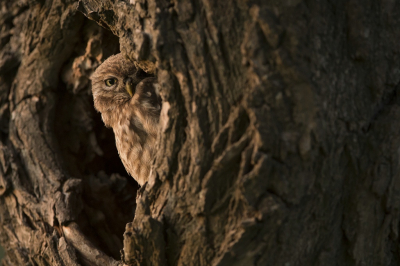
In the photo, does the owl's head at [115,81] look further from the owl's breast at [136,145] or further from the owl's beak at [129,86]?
the owl's breast at [136,145]

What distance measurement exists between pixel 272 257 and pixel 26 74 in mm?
2302

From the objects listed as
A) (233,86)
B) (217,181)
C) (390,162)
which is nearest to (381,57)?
(390,162)

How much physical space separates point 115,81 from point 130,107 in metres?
0.30

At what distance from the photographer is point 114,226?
11.2 feet

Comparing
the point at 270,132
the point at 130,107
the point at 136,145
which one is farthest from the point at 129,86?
the point at 270,132

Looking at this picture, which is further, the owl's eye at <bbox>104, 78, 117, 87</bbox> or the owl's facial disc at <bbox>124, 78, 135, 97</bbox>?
the owl's eye at <bbox>104, 78, 117, 87</bbox>

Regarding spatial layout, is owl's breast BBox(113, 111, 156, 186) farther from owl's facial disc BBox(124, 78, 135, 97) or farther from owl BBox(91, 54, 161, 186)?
owl's facial disc BBox(124, 78, 135, 97)

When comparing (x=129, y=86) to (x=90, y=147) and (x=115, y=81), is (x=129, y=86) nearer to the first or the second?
(x=115, y=81)

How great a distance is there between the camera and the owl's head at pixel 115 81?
299 cm

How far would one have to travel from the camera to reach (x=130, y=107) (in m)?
2.90

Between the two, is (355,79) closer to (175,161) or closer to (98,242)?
(175,161)

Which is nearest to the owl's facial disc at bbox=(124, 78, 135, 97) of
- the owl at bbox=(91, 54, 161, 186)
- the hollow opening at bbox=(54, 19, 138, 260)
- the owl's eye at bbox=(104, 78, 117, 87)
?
the owl at bbox=(91, 54, 161, 186)

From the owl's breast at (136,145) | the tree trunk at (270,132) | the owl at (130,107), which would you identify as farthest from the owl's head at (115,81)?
the tree trunk at (270,132)

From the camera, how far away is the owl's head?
2.99 metres
